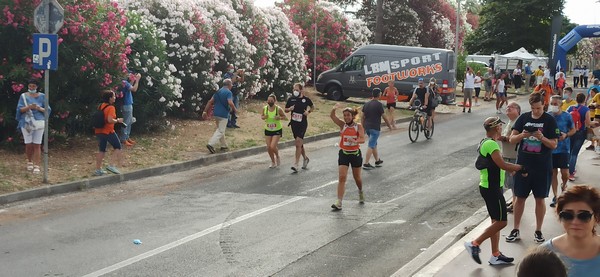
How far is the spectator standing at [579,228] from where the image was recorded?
4.45m

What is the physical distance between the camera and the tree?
62938 millimetres

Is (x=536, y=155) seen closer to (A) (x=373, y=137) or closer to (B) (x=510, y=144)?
(B) (x=510, y=144)

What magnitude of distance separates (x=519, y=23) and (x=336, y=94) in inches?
1368

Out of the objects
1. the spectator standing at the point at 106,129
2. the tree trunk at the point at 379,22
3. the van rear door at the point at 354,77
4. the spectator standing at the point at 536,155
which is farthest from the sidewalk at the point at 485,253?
the tree trunk at the point at 379,22

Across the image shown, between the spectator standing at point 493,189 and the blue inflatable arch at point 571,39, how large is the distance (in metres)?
30.1

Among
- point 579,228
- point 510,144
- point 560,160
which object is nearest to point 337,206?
point 510,144

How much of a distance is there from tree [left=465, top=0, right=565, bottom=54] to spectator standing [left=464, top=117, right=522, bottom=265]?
186 feet

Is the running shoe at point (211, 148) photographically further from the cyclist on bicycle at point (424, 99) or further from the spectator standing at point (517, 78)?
the spectator standing at point (517, 78)

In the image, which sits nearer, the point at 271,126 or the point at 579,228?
the point at 579,228

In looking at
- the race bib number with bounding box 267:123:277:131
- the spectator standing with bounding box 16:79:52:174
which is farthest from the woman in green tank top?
the spectator standing with bounding box 16:79:52:174

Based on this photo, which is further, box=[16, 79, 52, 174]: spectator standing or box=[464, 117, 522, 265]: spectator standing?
box=[16, 79, 52, 174]: spectator standing

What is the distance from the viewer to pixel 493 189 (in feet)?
29.1

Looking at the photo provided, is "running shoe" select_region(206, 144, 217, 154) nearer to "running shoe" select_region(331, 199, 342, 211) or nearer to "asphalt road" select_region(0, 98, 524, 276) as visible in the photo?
"asphalt road" select_region(0, 98, 524, 276)

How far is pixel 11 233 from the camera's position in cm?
1052
